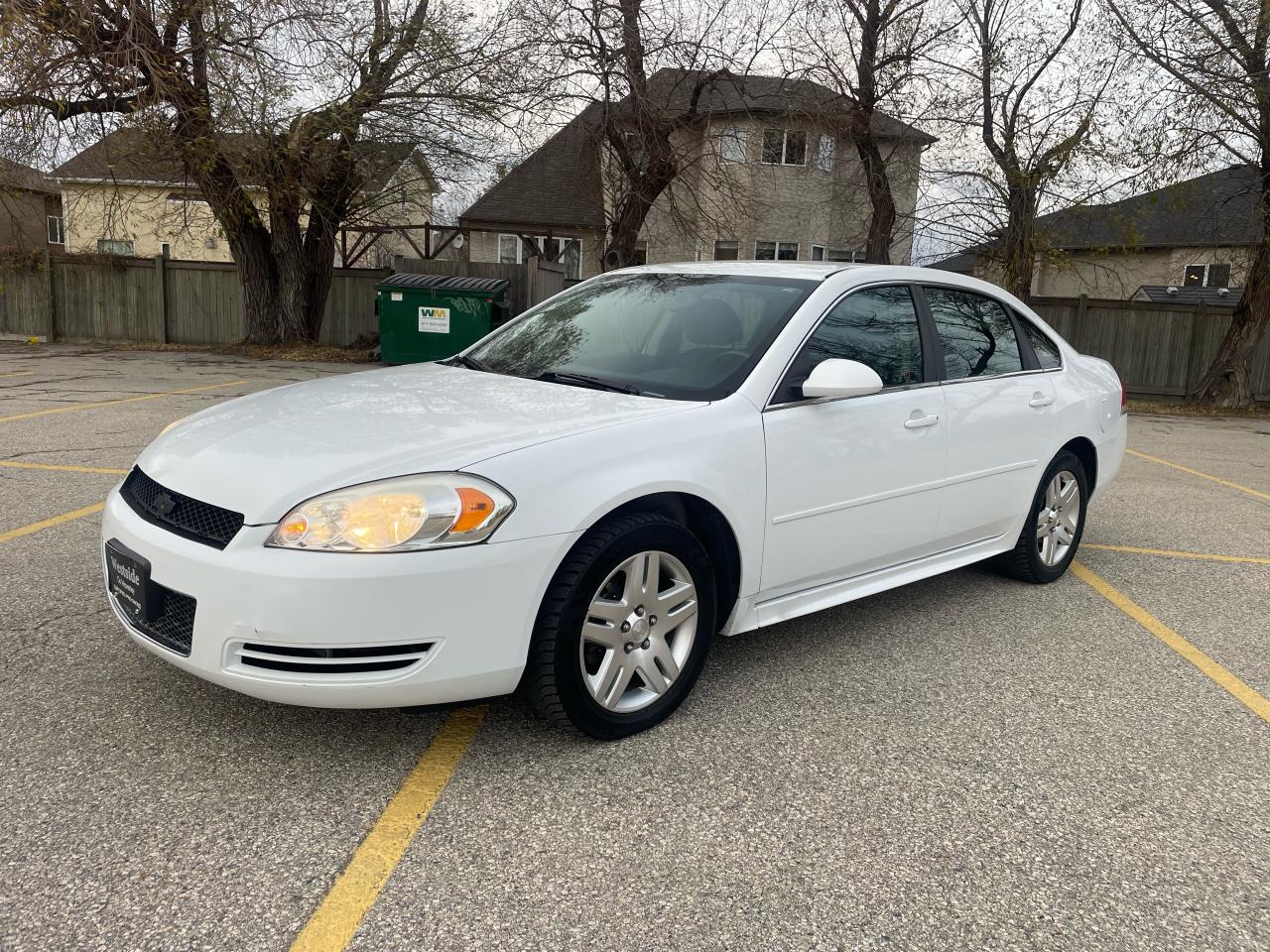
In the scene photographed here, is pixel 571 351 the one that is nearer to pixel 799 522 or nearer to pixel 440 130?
pixel 799 522

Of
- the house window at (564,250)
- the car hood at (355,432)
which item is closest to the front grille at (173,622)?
the car hood at (355,432)

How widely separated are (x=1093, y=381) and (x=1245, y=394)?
1418 centimetres

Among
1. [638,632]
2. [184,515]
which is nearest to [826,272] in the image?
[638,632]

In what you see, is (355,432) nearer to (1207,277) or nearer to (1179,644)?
(1179,644)

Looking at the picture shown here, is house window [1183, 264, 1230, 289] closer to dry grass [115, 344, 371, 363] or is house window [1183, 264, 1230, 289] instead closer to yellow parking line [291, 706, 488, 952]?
dry grass [115, 344, 371, 363]

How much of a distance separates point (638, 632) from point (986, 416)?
84.3 inches

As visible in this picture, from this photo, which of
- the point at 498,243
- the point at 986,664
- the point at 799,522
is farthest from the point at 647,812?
the point at 498,243

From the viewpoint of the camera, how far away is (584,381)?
11.8 ft

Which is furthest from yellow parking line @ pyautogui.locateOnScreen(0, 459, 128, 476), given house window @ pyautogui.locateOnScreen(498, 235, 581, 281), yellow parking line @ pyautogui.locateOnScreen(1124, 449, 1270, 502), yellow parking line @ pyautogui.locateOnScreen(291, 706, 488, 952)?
house window @ pyautogui.locateOnScreen(498, 235, 581, 281)

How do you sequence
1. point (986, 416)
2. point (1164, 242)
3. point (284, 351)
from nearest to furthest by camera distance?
point (986, 416) → point (284, 351) → point (1164, 242)

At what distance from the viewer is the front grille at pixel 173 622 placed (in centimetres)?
266

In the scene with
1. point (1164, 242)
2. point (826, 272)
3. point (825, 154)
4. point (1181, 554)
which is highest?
point (825, 154)

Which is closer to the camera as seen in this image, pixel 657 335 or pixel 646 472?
pixel 646 472

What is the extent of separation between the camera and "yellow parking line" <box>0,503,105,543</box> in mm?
4949
